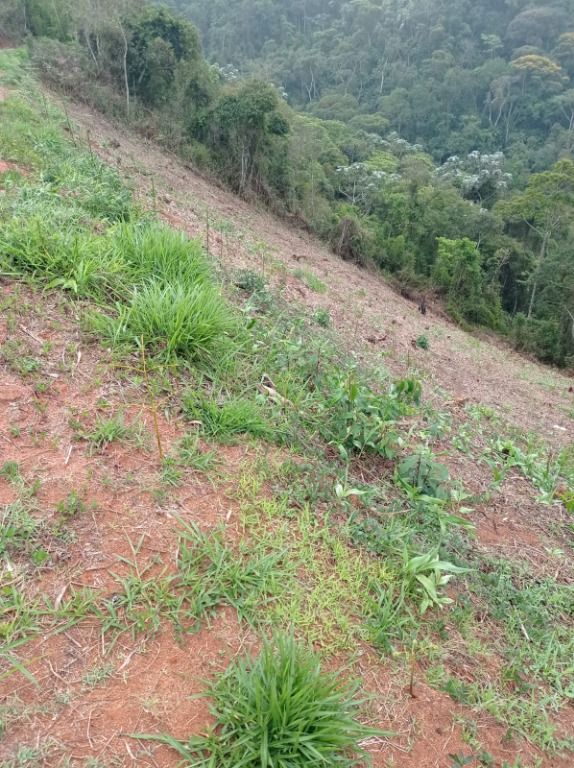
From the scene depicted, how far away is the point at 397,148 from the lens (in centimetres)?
3578

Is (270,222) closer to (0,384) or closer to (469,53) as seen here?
(0,384)

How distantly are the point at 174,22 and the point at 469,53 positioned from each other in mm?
40208

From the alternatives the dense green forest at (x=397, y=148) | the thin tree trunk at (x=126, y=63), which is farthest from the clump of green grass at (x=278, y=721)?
the thin tree trunk at (x=126, y=63)

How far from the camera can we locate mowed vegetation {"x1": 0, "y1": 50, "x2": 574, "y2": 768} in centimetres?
162

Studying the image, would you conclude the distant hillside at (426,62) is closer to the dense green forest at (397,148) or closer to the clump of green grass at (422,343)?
the dense green forest at (397,148)

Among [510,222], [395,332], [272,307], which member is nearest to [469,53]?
[510,222]

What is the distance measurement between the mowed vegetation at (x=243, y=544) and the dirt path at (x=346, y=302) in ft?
8.37

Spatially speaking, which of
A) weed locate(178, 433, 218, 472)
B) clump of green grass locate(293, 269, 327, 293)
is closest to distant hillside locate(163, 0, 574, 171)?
clump of green grass locate(293, 269, 327, 293)

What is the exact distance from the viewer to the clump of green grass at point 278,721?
4.95ft

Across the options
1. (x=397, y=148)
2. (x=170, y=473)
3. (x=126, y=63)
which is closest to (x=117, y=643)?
(x=170, y=473)

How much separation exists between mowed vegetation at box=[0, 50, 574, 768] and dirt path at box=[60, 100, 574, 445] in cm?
255

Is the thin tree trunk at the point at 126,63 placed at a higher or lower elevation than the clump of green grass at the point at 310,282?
higher

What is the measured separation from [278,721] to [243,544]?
71 cm

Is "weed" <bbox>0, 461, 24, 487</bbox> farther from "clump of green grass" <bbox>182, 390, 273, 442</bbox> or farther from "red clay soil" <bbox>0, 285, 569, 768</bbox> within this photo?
"clump of green grass" <bbox>182, 390, 273, 442</bbox>
